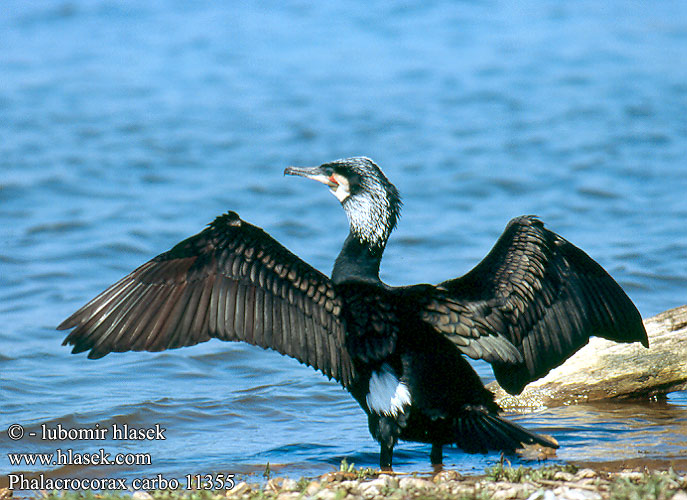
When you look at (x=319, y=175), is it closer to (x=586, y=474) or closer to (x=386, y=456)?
(x=386, y=456)

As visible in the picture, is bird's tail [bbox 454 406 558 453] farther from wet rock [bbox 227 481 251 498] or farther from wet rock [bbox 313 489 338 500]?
wet rock [bbox 227 481 251 498]

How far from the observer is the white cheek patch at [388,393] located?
5078mm

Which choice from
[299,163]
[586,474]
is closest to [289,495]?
[586,474]

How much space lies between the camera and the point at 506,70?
16125 millimetres

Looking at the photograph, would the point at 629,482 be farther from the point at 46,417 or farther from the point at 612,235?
the point at 612,235

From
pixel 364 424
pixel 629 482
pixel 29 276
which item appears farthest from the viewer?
pixel 29 276

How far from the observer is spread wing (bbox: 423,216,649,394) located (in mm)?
5125

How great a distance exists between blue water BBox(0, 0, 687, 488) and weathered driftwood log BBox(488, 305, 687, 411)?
0.19m

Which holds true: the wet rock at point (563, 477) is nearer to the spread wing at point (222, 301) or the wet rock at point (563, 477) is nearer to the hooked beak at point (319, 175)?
the spread wing at point (222, 301)

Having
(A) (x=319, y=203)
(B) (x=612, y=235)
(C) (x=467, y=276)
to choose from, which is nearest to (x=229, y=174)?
(A) (x=319, y=203)

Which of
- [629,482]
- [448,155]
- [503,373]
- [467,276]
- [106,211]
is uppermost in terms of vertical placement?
[448,155]

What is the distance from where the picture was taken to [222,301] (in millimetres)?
5094

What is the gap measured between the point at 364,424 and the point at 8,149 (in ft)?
26.9

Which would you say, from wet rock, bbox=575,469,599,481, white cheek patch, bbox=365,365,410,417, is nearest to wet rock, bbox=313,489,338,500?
white cheek patch, bbox=365,365,410,417
